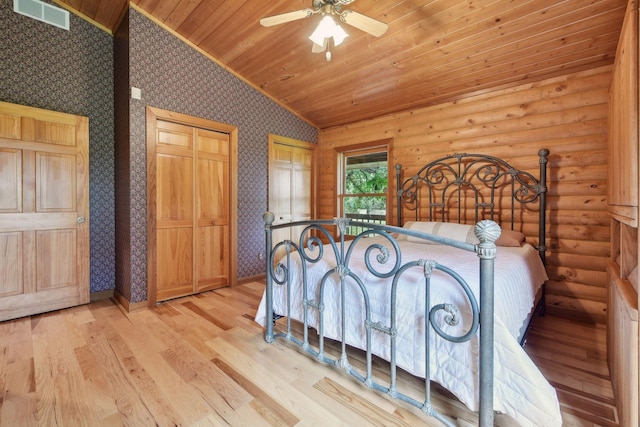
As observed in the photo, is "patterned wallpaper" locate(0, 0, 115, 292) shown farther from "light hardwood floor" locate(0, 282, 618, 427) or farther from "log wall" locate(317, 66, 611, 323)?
"log wall" locate(317, 66, 611, 323)

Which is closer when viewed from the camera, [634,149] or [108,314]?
[634,149]

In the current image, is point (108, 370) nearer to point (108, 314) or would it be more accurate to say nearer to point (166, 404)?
point (166, 404)

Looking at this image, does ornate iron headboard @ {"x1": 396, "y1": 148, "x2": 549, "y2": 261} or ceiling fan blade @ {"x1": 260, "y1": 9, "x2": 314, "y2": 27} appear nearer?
ceiling fan blade @ {"x1": 260, "y1": 9, "x2": 314, "y2": 27}

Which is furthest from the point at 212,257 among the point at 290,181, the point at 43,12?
the point at 43,12

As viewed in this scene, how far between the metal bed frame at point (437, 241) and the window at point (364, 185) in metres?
0.44

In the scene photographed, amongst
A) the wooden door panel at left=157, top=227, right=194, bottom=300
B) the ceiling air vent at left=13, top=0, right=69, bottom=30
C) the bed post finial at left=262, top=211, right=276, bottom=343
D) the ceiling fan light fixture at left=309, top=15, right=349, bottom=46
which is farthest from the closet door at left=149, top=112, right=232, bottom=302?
the ceiling fan light fixture at left=309, top=15, right=349, bottom=46

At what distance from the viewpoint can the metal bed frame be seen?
1148 millimetres

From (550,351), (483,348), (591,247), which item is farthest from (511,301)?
(591,247)

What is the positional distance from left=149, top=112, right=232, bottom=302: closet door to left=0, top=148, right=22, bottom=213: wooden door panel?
44.2 inches

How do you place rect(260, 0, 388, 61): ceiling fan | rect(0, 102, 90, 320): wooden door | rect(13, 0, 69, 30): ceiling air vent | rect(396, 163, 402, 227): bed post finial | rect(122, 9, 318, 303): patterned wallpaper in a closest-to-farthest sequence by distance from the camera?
rect(260, 0, 388, 61): ceiling fan, rect(0, 102, 90, 320): wooden door, rect(13, 0, 69, 30): ceiling air vent, rect(122, 9, 318, 303): patterned wallpaper, rect(396, 163, 402, 227): bed post finial

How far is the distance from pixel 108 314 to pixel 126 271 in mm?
429

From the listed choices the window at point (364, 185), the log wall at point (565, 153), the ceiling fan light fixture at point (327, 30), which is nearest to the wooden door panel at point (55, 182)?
the ceiling fan light fixture at point (327, 30)

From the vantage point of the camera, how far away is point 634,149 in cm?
115

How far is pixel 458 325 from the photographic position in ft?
4.26
